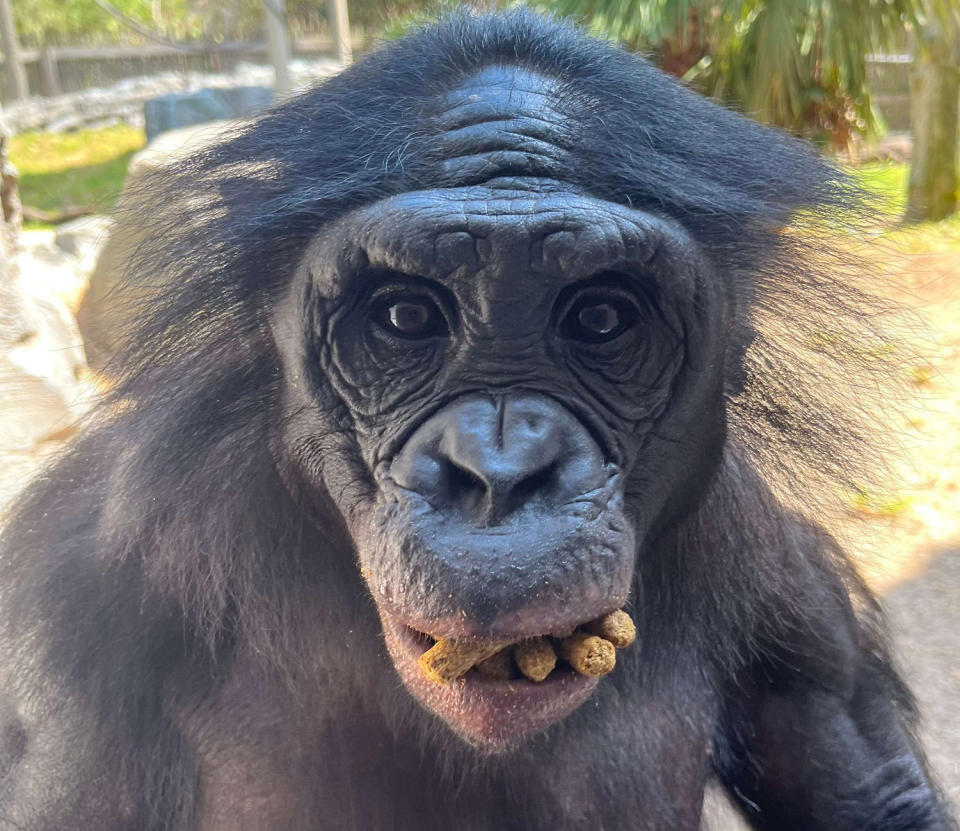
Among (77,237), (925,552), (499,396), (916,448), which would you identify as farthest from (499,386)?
(77,237)

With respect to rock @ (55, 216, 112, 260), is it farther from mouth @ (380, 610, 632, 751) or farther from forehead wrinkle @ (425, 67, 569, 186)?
mouth @ (380, 610, 632, 751)

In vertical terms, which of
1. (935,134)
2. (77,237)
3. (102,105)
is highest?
(935,134)

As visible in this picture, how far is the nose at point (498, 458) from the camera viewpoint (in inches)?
77.2

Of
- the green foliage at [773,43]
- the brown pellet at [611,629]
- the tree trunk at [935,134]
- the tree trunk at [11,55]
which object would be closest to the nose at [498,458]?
the brown pellet at [611,629]

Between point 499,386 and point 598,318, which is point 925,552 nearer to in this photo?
point 598,318

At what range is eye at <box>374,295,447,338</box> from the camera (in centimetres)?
232

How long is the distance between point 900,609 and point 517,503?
4017 millimetres

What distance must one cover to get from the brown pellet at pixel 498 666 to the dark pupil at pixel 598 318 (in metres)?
0.67

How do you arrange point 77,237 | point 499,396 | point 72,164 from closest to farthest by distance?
point 499,396, point 77,237, point 72,164

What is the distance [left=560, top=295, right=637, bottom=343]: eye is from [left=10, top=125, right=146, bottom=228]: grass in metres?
15.1

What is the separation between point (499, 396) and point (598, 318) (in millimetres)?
336

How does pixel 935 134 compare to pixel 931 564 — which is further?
pixel 935 134

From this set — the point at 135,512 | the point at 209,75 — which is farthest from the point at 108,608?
the point at 209,75

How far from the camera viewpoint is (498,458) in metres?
1.97
